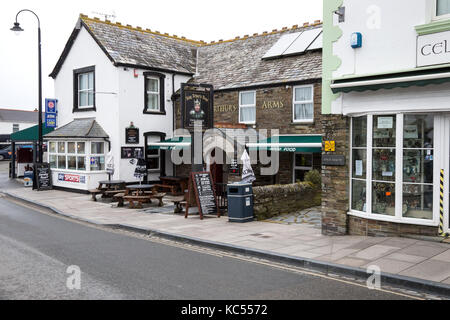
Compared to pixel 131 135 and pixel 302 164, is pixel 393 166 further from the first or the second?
pixel 131 135

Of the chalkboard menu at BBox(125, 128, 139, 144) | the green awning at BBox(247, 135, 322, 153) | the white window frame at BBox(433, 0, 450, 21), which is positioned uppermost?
the white window frame at BBox(433, 0, 450, 21)

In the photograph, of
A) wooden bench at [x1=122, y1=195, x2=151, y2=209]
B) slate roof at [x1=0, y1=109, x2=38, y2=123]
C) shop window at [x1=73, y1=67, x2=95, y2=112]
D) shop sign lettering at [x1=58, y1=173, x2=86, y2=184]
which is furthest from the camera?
slate roof at [x1=0, y1=109, x2=38, y2=123]

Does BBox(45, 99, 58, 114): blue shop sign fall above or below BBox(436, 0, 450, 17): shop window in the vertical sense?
below

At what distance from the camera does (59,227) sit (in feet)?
39.4

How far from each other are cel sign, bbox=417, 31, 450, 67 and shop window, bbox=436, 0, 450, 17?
0.51 m

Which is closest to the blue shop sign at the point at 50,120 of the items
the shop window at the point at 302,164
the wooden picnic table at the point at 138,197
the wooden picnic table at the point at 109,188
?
the wooden picnic table at the point at 109,188

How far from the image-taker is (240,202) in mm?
12133

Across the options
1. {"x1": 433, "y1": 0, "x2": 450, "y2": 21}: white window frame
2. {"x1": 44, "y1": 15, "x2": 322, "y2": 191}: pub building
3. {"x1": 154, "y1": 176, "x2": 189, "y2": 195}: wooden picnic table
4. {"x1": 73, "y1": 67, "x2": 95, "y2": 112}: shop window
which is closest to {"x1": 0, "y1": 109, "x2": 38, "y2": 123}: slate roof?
{"x1": 44, "y1": 15, "x2": 322, "y2": 191}: pub building

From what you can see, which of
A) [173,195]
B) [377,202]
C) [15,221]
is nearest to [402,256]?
[377,202]

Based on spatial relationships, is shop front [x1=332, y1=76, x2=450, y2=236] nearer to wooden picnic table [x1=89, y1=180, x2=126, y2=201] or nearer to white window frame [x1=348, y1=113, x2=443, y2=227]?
white window frame [x1=348, y1=113, x2=443, y2=227]

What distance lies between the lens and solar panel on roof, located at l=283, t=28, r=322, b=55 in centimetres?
1886

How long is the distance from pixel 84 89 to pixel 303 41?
35.4ft

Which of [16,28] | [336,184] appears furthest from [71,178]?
[336,184]
